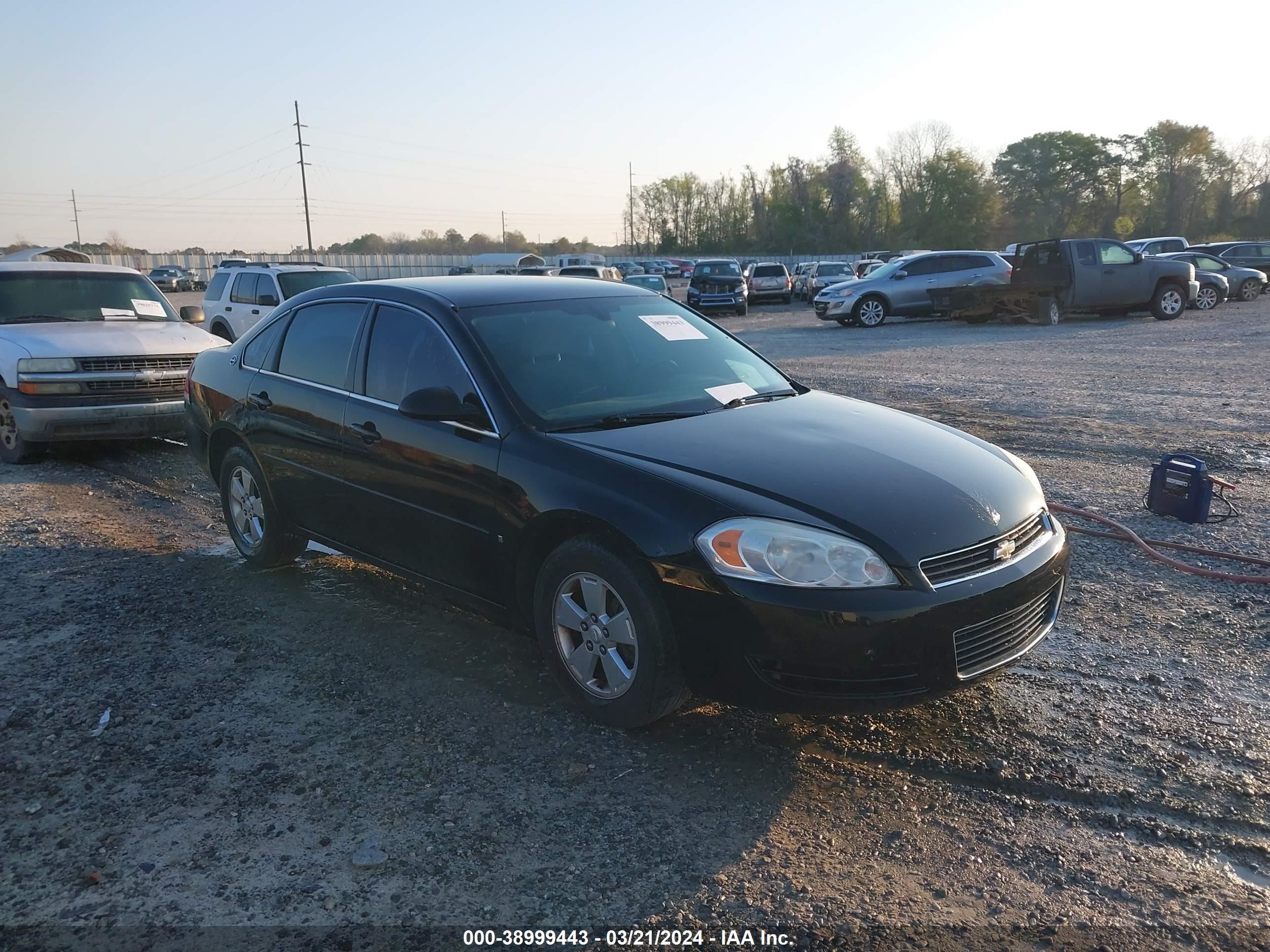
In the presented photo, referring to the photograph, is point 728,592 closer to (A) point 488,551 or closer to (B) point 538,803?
(B) point 538,803

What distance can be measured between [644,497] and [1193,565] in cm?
368

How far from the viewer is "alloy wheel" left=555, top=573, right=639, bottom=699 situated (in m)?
3.45

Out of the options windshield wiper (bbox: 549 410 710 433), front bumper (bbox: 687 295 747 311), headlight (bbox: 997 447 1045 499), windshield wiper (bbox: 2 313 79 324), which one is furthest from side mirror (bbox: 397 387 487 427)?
front bumper (bbox: 687 295 747 311)

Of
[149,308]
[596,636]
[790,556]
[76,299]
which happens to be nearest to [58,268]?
[76,299]

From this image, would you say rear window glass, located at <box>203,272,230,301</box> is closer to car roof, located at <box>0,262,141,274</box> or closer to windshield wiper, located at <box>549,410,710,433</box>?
car roof, located at <box>0,262,141,274</box>

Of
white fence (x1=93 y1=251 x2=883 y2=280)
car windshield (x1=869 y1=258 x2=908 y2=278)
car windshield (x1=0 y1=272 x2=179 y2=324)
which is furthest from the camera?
white fence (x1=93 y1=251 x2=883 y2=280)

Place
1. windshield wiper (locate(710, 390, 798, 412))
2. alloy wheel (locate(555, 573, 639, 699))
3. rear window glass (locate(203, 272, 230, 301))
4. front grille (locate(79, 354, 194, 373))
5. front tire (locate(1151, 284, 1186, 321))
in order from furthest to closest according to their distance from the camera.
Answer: front tire (locate(1151, 284, 1186, 321)) → rear window glass (locate(203, 272, 230, 301)) → front grille (locate(79, 354, 194, 373)) → windshield wiper (locate(710, 390, 798, 412)) → alloy wheel (locate(555, 573, 639, 699))

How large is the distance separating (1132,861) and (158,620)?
14.3ft

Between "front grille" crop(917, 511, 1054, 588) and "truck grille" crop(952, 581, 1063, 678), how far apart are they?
0.55ft

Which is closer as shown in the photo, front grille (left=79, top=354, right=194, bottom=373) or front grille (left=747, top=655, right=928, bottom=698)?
front grille (left=747, top=655, right=928, bottom=698)

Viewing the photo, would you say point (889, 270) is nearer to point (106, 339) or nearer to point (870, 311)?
point (870, 311)

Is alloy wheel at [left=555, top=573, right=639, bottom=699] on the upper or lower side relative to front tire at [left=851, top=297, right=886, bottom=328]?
lower

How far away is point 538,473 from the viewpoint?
12.1 feet

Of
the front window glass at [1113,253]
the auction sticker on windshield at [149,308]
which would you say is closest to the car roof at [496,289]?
the auction sticker on windshield at [149,308]
